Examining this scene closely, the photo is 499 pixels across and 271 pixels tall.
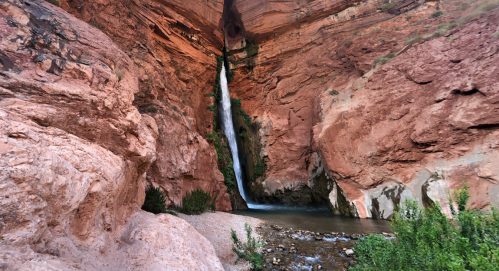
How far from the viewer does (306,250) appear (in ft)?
17.9

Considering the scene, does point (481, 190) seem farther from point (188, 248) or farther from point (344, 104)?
point (188, 248)

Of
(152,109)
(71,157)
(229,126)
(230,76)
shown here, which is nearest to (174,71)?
(152,109)

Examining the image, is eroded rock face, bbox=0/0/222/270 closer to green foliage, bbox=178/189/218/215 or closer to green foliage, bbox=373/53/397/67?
green foliage, bbox=178/189/218/215

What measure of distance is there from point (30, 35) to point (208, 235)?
215 inches

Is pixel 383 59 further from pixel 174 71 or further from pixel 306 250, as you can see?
pixel 174 71

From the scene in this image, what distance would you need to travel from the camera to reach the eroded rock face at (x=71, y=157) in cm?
194

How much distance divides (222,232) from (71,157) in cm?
459

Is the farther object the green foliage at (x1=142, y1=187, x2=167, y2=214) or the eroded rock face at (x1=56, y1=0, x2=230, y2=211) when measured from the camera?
the eroded rock face at (x1=56, y1=0, x2=230, y2=211)

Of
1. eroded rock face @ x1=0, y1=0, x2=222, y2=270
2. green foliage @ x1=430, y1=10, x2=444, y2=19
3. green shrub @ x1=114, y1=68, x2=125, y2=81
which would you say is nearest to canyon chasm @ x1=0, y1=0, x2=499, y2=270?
eroded rock face @ x1=0, y1=0, x2=222, y2=270

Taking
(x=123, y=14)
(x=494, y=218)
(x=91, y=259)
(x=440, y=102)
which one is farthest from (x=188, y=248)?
(x=123, y=14)

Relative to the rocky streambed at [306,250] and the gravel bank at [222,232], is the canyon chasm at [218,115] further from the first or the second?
the rocky streambed at [306,250]

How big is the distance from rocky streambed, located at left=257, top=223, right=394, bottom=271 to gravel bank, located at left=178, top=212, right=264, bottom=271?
2.12 feet

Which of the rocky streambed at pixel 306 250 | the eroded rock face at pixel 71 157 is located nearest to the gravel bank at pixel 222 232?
the rocky streambed at pixel 306 250

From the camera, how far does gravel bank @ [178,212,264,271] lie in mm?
4615
